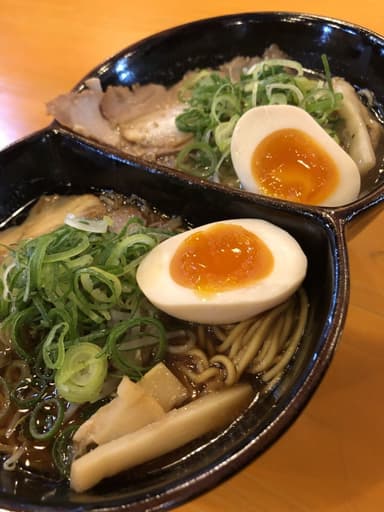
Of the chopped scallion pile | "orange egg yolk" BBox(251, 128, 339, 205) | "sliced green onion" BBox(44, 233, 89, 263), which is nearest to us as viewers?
"sliced green onion" BBox(44, 233, 89, 263)

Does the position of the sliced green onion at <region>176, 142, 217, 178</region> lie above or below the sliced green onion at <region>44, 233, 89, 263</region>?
above

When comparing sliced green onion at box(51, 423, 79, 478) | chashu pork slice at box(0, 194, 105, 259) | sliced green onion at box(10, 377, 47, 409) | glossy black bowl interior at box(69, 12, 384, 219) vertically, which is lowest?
sliced green onion at box(51, 423, 79, 478)

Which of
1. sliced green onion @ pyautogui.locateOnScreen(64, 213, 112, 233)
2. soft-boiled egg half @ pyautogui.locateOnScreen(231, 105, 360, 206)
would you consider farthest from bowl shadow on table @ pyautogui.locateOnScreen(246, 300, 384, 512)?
sliced green onion @ pyautogui.locateOnScreen(64, 213, 112, 233)

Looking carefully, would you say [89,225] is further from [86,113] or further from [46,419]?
Result: [86,113]

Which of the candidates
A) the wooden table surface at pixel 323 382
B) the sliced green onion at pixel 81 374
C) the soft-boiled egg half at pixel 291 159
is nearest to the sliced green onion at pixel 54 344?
the sliced green onion at pixel 81 374

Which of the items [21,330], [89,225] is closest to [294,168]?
[89,225]

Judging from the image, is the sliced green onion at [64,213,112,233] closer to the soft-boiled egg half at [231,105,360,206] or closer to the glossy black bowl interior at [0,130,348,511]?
the glossy black bowl interior at [0,130,348,511]

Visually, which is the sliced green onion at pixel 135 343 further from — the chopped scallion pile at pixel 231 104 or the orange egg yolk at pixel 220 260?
the chopped scallion pile at pixel 231 104

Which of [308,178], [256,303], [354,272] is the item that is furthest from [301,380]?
[308,178]
